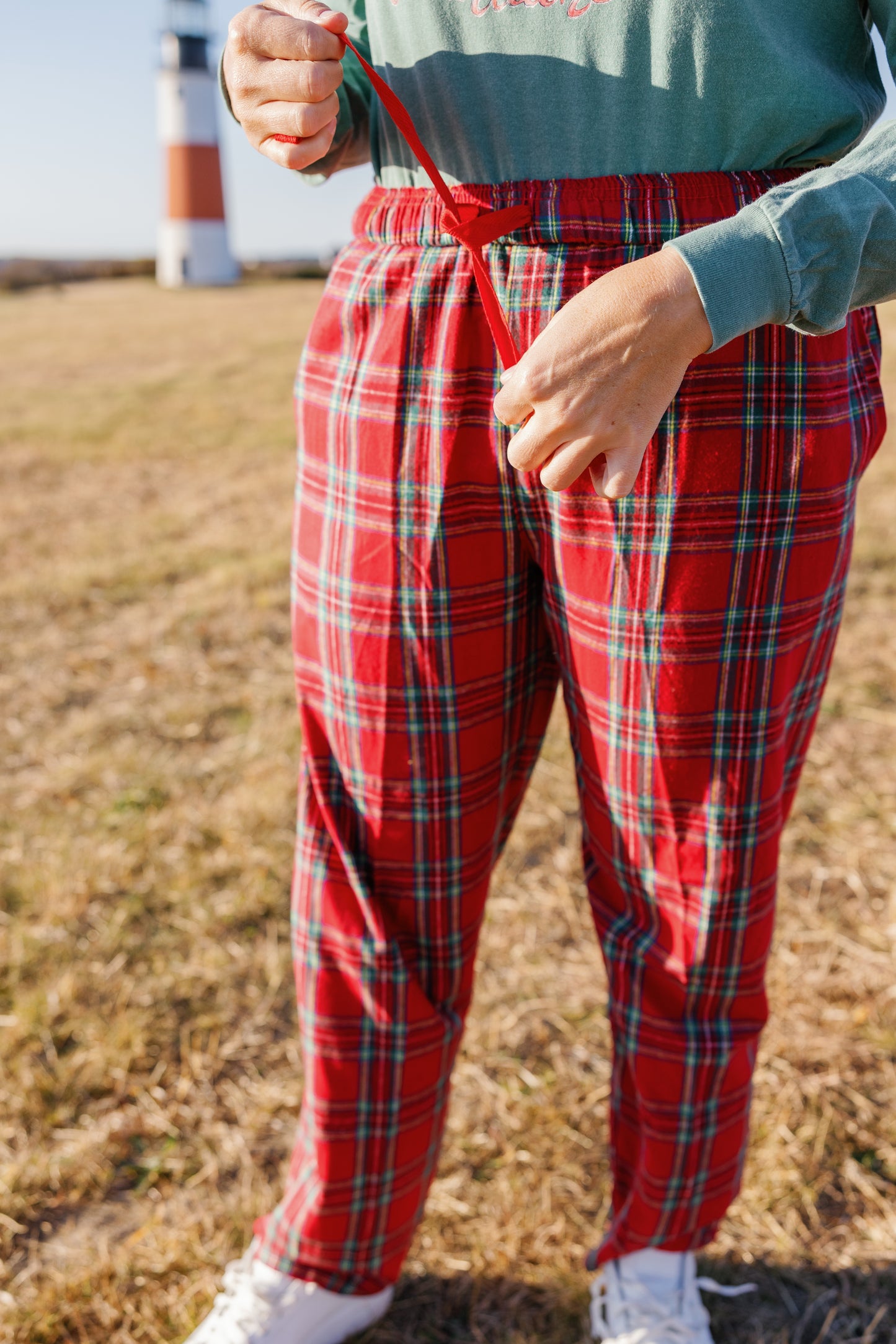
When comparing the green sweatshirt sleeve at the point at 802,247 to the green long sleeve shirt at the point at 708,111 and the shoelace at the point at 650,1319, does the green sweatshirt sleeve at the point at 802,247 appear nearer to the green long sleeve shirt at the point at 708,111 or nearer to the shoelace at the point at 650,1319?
the green long sleeve shirt at the point at 708,111

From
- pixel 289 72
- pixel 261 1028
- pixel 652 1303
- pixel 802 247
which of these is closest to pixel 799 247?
pixel 802 247

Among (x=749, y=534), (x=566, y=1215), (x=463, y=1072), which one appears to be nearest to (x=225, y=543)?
(x=463, y=1072)

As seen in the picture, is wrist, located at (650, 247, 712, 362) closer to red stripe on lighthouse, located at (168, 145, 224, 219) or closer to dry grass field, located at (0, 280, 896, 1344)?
dry grass field, located at (0, 280, 896, 1344)

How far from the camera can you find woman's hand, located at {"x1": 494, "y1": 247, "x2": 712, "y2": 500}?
711 mm

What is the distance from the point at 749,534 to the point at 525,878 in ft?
4.19

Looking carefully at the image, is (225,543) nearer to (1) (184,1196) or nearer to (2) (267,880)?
(2) (267,880)

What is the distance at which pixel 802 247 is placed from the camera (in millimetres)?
709

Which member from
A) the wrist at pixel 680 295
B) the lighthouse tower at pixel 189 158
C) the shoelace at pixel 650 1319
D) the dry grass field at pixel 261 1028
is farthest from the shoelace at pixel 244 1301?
the lighthouse tower at pixel 189 158

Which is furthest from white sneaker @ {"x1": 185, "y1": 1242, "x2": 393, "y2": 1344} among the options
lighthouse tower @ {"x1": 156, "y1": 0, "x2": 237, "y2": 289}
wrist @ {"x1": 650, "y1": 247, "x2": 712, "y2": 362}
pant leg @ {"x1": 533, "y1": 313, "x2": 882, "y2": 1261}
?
lighthouse tower @ {"x1": 156, "y1": 0, "x2": 237, "y2": 289}

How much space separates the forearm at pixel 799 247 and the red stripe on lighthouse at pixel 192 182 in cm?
2676

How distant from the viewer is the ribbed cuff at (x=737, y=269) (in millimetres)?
702

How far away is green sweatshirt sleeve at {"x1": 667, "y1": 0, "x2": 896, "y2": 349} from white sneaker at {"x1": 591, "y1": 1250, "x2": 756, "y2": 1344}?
1.00m

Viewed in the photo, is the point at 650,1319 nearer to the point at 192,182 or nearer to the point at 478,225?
the point at 478,225

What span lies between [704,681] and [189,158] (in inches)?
1072
